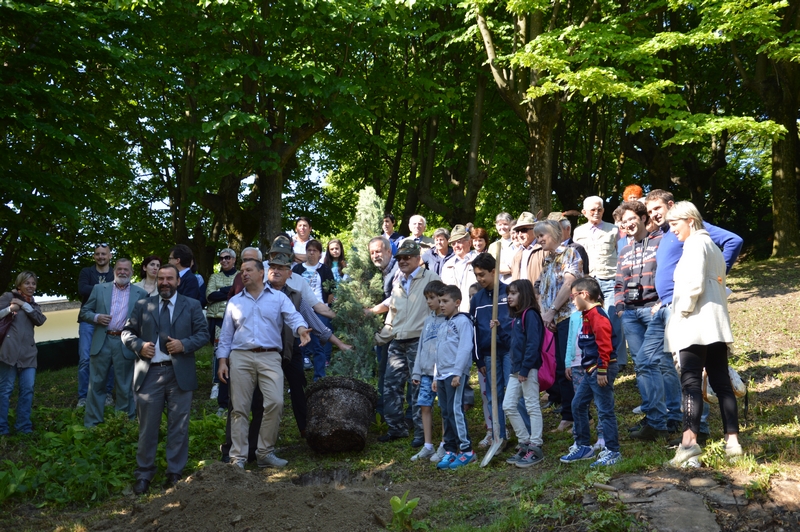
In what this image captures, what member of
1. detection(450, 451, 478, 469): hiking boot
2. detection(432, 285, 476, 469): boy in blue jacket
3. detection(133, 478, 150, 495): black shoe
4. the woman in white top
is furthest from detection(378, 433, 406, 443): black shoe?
the woman in white top

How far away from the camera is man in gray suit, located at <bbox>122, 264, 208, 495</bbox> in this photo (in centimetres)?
698

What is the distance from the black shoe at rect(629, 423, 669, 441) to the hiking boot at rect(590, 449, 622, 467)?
0.66 meters

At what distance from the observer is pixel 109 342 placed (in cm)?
888

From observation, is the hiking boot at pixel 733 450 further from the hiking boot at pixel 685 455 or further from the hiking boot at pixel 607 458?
the hiking boot at pixel 607 458

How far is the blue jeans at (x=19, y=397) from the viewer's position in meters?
8.79

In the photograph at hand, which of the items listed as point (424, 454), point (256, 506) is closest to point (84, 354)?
point (256, 506)

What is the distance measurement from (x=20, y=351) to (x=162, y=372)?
9.73ft

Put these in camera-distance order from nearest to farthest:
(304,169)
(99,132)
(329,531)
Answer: (329,531) → (99,132) → (304,169)

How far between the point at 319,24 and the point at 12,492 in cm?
1076

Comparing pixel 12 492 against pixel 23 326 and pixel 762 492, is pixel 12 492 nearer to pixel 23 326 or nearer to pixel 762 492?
pixel 23 326

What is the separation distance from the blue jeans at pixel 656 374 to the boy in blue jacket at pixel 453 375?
162cm

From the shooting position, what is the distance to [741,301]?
13922 millimetres

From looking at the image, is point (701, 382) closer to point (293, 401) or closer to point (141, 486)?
point (293, 401)

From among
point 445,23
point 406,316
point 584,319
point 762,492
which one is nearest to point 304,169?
point 445,23
